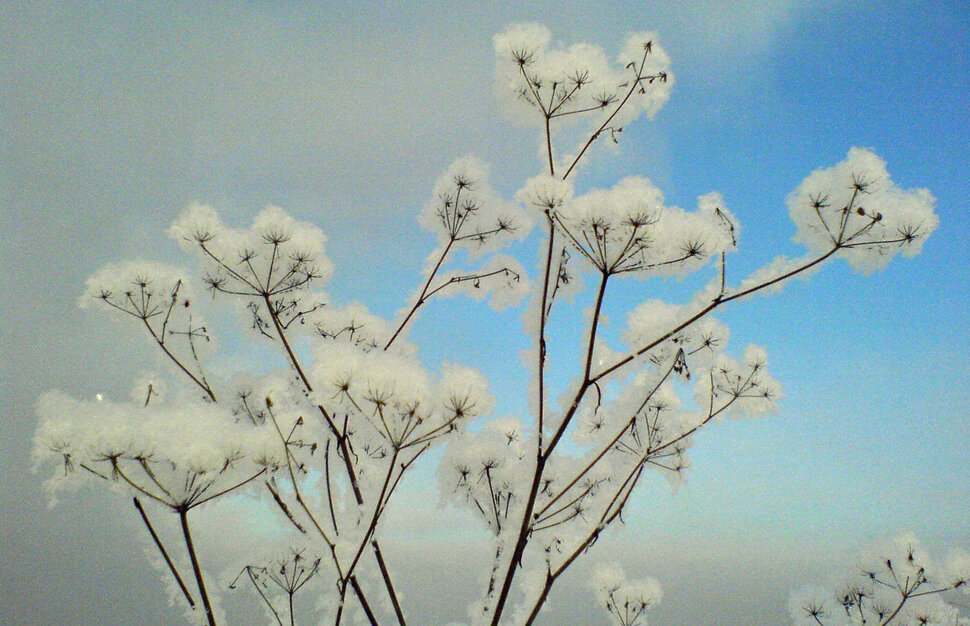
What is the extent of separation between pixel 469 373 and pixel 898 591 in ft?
18.9

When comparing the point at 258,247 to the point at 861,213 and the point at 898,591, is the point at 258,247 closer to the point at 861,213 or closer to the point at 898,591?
the point at 861,213

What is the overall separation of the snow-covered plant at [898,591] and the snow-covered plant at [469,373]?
342cm

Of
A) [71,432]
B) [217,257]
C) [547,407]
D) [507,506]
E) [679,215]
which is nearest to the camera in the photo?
[71,432]

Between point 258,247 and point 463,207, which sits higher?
point 463,207

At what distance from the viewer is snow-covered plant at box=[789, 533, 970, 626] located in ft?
16.2

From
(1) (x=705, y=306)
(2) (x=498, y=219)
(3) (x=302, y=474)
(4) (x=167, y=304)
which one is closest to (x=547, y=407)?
(1) (x=705, y=306)

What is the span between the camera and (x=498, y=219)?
3207mm

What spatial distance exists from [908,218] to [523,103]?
196 cm

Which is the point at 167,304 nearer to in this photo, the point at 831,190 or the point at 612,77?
the point at 612,77

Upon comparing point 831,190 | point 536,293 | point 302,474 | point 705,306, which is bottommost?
point 302,474

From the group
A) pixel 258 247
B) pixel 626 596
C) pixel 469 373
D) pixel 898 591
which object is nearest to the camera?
pixel 469 373

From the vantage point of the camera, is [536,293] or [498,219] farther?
[498,219]

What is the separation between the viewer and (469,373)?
2.00 metres

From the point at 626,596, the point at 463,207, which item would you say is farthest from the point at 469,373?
the point at 626,596
